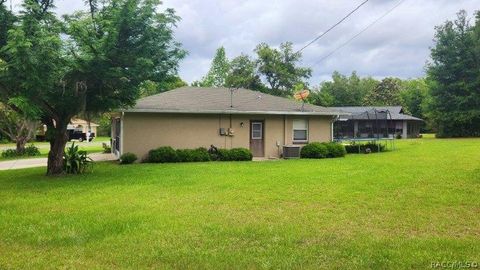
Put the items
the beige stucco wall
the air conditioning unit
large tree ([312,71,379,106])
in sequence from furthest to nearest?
large tree ([312,71,379,106])
the air conditioning unit
the beige stucco wall

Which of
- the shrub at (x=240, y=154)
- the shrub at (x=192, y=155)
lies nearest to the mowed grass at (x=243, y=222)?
the shrub at (x=192, y=155)

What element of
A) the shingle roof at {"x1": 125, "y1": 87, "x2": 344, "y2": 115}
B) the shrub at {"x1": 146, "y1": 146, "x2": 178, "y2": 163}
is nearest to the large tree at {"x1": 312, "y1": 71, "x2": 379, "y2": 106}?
the shingle roof at {"x1": 125, "y1": 87, "x2": 344, "y2": 115}

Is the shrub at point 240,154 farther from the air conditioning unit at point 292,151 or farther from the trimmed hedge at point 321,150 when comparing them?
the trimmed hedge at point 321,150

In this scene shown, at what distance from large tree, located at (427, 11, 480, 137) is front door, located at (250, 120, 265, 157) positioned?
2949 centimetres

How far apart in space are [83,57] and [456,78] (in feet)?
140

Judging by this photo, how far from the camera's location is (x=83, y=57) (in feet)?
39.7

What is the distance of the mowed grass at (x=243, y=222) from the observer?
16.8ft

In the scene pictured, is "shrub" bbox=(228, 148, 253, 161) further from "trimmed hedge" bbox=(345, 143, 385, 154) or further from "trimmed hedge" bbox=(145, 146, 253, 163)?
"trimmed hedge" bbox=(345, 143, 385, 154)

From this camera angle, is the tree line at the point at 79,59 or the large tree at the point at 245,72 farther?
the large tree at the point at 245,72

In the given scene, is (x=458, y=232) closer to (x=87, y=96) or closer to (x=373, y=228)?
(x=373, y=228)

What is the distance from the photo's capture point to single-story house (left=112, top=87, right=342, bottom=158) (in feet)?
62.3

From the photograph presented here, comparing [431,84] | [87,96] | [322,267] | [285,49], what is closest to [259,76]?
[285,49]

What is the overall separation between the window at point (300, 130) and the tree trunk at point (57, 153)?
11.7 metres

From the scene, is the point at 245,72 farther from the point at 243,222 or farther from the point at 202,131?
the point at 243,222
